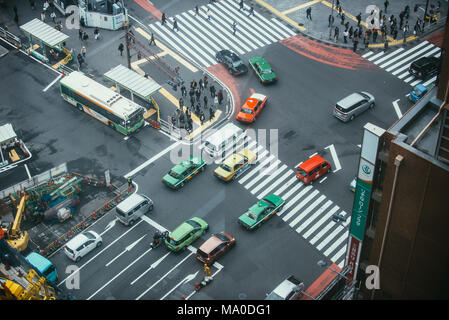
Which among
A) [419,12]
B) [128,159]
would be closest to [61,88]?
[128,159]

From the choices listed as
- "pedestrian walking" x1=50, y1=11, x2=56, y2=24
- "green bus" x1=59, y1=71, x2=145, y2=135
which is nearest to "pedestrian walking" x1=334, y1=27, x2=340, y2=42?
"green bus" x1=59, y1=71, x2=145, y2=135

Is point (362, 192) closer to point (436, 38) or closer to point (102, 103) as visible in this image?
point (102, 103)

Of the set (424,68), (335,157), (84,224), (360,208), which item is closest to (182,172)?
(84,224)

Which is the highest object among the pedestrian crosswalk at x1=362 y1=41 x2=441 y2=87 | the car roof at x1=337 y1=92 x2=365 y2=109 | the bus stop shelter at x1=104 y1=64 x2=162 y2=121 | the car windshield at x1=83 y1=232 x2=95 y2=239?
the bus stop shelter at x1=104 y1=64 x2=162 y2=121

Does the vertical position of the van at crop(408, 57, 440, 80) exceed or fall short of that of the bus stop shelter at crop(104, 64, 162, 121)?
it falls short

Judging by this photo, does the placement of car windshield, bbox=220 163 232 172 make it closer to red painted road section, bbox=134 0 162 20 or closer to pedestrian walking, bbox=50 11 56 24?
red painted road section, bbox=134 0 162 20
